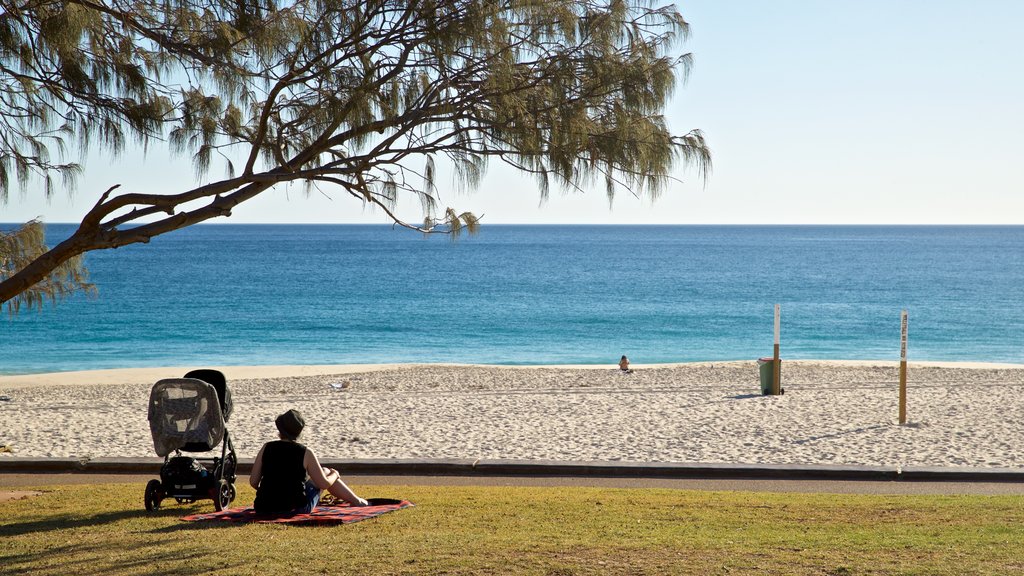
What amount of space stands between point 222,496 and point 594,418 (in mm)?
7543

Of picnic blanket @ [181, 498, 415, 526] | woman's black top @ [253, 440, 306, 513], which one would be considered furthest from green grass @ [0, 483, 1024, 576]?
woman's black top @ [253, 440, 306, 513]

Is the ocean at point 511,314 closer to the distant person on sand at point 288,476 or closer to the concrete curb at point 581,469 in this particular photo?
the concrete curb at point 581,469

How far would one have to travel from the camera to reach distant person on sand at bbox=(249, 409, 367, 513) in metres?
6.79

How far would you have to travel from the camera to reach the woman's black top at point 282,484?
6.78 m

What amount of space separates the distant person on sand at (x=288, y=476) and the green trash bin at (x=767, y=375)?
457 inches

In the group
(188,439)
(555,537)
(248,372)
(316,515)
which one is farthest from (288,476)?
(248,372)

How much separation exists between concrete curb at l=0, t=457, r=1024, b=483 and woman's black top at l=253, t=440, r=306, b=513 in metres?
2.83

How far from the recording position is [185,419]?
7.32 metres

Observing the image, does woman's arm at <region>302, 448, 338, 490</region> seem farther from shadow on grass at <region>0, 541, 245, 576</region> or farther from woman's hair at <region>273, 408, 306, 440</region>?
shadow on grass at <region>0, 541, 245, 576</region>

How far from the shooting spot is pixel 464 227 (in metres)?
7.36

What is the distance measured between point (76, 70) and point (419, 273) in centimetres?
7571

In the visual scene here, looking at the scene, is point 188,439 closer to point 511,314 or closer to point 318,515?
point 318,515

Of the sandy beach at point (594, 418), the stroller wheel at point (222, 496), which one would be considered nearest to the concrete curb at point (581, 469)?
the sandy beach at point (594, 418)

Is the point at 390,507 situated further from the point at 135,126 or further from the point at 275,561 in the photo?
the point at 135,126
